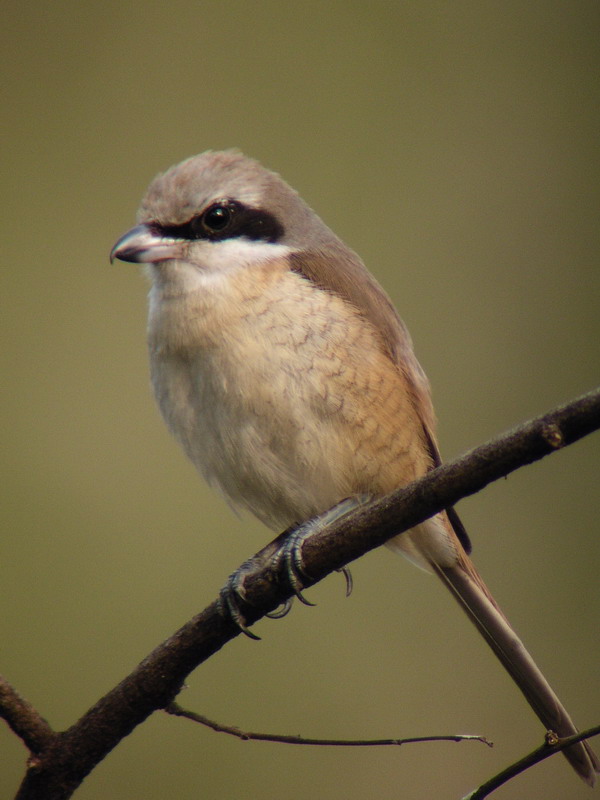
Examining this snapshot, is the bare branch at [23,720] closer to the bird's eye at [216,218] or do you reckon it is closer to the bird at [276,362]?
the bird at [276,362]

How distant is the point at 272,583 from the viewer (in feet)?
5.69

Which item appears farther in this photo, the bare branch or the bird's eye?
the bird's eye

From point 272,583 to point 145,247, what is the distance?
95 centimetres

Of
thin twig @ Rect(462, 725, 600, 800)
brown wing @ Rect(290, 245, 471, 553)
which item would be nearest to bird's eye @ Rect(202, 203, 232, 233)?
Result: brown wing @ Rect(290, 245, 471, 553)

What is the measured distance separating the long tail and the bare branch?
114 centimetres

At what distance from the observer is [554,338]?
4.25 meters

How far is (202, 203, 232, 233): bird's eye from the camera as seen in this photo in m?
2.30

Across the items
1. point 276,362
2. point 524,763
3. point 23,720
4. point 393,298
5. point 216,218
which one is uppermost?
point 216,218

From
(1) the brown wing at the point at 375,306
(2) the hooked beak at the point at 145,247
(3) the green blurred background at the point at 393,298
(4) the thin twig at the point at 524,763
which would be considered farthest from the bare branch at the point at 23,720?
(3) the green blurred background at the point at 393,298

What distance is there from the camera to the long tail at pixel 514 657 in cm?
201

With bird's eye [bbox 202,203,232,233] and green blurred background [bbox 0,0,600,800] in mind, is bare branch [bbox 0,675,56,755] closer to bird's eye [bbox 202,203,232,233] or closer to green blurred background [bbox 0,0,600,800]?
bird's eye [bbox 202,203,232,233]

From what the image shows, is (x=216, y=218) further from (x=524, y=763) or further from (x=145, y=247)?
(x=524, y=763)

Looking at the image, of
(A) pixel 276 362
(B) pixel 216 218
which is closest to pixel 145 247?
(B) pixel 216 218

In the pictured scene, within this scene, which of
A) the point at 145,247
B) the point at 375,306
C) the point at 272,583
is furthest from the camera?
the point at 375,306
